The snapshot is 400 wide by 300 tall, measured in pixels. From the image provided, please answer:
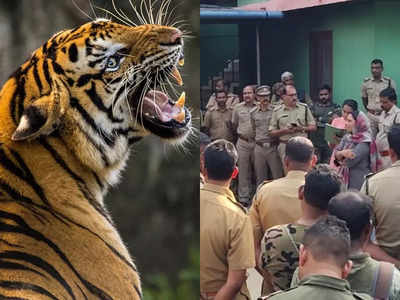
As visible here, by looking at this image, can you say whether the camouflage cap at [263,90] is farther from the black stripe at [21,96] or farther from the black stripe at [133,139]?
the black stripe at [21,96]

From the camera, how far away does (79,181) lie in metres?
2.55

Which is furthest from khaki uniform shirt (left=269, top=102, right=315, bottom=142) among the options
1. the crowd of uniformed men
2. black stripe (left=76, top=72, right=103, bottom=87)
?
black stripe (left=76, top=72, right=103, bottom=87)

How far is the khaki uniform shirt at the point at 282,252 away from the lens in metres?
3.14

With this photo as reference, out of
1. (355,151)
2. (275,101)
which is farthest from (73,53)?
(355,151)

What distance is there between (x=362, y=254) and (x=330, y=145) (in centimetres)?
88

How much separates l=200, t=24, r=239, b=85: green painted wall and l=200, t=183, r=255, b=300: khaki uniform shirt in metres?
0.54

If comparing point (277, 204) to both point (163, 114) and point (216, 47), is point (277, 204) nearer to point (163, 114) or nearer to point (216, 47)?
point (216, 47)

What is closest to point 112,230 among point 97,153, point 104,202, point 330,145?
point 104,202

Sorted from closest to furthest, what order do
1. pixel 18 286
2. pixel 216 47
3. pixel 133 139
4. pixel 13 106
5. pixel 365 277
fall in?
pixel 18 286 → pixel 13 106 → pixel 133 139 → pixel 365 277 → pixel 216 47

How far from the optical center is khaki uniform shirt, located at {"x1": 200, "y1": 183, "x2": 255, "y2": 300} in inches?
133

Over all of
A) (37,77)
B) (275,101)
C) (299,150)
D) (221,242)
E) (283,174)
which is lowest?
(221,242)

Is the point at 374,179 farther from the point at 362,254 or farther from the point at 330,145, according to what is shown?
the point at 362,254

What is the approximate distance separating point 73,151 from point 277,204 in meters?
1.28

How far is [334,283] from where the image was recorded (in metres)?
2.32
